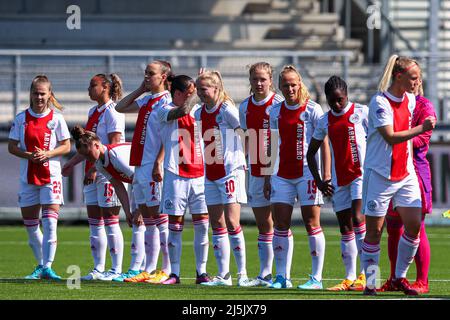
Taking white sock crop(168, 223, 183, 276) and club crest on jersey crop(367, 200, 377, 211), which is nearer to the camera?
club crest on jersey crop(367, 200, 377, 211)

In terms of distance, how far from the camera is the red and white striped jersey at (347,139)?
34.7 feet

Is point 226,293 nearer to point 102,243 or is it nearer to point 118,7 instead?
point 102,243

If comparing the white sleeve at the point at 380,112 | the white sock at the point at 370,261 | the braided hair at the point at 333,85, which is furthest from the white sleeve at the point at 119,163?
the white sleeve at the point at 380,112

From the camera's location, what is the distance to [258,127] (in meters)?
11.2

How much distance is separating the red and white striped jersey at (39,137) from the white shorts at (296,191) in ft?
7.58

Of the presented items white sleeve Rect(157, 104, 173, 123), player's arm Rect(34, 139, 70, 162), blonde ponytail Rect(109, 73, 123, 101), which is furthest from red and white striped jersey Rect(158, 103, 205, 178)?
player's arm Rect(34, 139, 70, 162)

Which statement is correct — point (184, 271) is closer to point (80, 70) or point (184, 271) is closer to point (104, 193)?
point (104, 193)

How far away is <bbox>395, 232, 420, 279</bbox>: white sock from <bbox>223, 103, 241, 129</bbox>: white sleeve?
2096 mm

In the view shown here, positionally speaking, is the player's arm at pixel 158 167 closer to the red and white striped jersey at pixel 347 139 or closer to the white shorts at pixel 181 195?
the white shorts at pixel 181 195

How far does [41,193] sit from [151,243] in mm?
1177

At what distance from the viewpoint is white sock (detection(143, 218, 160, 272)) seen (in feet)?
37.8

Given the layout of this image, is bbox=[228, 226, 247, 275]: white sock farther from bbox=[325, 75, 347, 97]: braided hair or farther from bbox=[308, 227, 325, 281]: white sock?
bbox=[325, 75, 347, 97]: braided hair

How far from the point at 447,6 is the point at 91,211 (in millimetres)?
18929

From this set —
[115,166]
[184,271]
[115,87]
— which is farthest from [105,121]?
[184,271]
